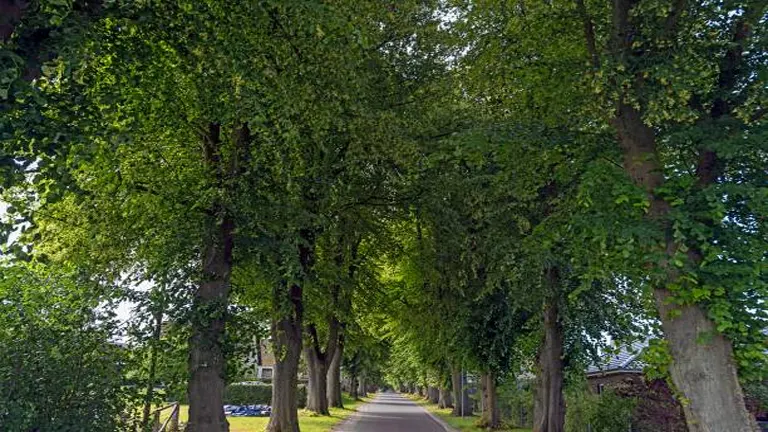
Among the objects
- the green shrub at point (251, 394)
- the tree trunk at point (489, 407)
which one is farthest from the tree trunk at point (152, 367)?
the green shrub at point (251, 394)

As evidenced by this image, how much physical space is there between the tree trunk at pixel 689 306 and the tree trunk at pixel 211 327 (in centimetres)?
707

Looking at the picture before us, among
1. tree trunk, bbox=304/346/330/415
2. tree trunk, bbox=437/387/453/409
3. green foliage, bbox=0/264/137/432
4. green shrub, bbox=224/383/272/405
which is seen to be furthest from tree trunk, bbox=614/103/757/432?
tree trunk, bbox=437/387/453/409

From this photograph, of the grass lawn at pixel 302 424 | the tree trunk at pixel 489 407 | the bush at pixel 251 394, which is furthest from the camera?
the bush at pixel 251 394

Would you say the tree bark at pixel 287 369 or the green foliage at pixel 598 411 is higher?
the tree bark at pixel 287 369

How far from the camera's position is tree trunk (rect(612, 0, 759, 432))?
23.4 ft

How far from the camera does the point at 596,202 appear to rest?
8766mm

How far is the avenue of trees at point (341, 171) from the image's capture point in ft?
23.2

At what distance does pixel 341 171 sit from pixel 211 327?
16.7ft

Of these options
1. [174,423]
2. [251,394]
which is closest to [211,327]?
[174,423]

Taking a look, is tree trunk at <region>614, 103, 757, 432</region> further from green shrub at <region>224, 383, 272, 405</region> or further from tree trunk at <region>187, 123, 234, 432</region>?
green shrub at <region>224, 383, 272, 405</region>

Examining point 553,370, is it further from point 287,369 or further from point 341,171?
point 341,171

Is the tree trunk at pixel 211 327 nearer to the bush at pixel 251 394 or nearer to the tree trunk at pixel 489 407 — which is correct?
the tree trunk at pixel 489 407

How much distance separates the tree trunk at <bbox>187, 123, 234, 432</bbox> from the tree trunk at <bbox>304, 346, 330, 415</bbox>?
18.7 metres

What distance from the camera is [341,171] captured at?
13.9 metres
